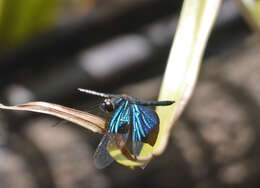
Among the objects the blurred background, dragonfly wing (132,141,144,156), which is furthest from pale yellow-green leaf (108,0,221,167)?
the blurred background

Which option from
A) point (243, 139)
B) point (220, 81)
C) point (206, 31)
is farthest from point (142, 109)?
point (220, 81)

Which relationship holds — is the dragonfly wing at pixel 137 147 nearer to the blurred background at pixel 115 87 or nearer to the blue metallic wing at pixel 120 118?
the blue metallic wing at pixel 120 118

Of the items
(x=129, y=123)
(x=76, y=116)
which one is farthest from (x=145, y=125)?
(x=76, y=116)

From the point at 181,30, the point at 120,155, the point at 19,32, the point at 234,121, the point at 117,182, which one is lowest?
the point at 117,182

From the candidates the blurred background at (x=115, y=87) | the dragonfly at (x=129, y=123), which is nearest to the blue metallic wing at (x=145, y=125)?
the dragonfly at (x=129, y=123)

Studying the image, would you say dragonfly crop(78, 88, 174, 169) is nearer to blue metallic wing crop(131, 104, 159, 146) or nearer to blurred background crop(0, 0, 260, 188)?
blue metallic wing crop(131, 104, 159, 146)

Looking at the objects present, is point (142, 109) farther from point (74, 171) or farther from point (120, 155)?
point (74, 171)

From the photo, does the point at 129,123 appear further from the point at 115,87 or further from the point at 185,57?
the point at 115,87
